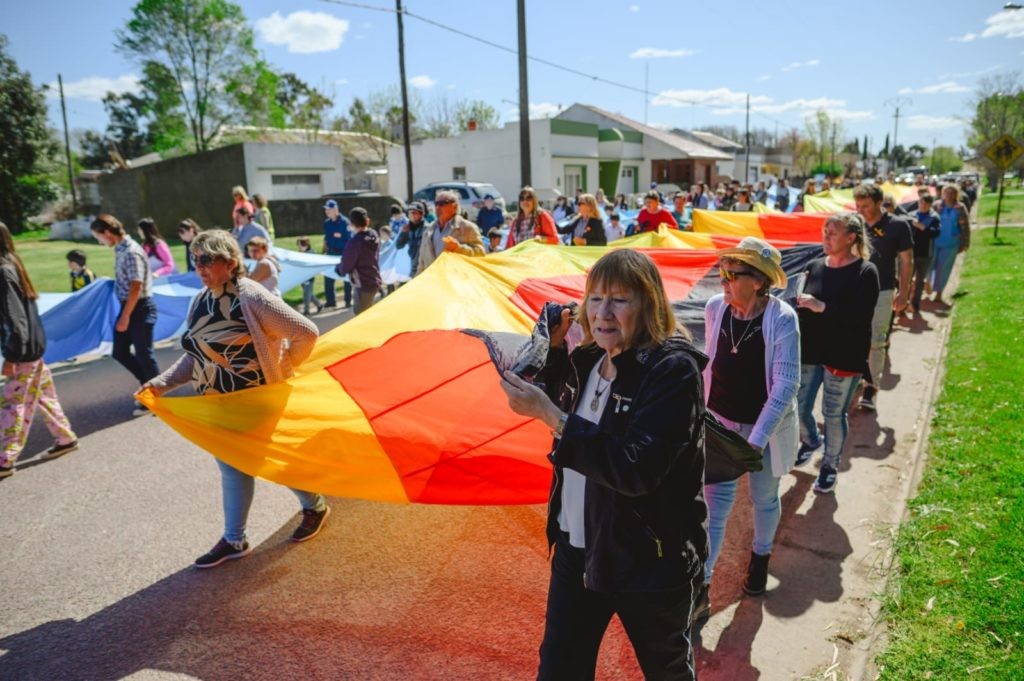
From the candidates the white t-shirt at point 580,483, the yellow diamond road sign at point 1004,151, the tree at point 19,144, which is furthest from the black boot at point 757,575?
the tree at point 19,144

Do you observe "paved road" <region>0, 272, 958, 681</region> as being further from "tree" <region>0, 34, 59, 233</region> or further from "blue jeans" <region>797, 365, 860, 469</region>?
"tree" <region>0, 34, 59, 233</region>

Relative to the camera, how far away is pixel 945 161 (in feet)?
372

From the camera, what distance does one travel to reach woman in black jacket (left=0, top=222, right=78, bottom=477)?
17.4 ft

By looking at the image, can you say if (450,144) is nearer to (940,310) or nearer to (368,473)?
(940,310)

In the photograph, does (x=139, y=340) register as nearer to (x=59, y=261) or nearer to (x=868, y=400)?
(x=868, y=400)

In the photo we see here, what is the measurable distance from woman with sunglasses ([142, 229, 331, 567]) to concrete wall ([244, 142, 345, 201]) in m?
30.0

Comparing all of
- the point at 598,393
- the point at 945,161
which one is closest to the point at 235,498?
the point at 598,393

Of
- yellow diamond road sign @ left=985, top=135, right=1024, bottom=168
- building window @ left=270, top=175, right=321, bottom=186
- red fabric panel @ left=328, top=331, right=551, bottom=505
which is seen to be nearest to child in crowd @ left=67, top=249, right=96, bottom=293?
red fabric panel @ left=328, top=331, right=551, bottom=505

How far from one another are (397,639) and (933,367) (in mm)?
7540

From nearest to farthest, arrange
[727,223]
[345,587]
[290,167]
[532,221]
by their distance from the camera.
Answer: [345,587], [532,221], [727,223], [290,167]

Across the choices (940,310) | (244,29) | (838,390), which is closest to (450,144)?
(244,29)

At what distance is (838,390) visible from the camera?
4582mm

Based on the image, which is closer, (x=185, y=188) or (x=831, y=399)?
(x=831, y=399)

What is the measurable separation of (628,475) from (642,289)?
60cm
